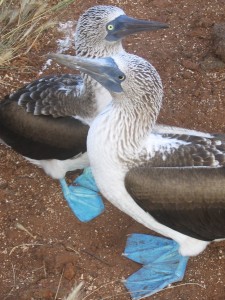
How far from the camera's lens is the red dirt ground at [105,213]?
13.5 ft

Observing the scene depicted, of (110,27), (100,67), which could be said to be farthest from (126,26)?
(100,67)

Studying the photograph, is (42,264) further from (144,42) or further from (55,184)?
(144,42)

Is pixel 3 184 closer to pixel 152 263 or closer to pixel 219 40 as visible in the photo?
pixel 152 263

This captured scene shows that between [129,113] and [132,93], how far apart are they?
129 mm

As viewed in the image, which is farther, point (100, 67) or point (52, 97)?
point (52, 97)

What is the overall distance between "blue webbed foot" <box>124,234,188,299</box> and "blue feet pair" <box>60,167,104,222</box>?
0.37 meters

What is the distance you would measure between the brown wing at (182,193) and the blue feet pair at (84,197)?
975mm

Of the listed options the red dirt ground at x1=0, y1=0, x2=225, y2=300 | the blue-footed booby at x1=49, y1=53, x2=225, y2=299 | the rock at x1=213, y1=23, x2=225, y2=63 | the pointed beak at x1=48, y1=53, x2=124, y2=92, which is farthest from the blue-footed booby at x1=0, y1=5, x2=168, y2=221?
the rock at x1=213, y1=23, x2=225, y2=63

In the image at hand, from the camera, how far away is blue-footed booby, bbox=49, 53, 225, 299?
3.42m

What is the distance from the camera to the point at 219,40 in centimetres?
522

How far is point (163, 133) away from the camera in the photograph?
3.84 meters

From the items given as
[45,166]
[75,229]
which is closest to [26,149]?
[45,166]

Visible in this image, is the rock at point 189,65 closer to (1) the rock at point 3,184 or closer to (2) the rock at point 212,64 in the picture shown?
(2) the rock at point 212,64

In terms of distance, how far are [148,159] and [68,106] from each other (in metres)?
0.86
